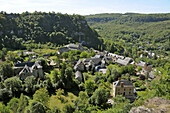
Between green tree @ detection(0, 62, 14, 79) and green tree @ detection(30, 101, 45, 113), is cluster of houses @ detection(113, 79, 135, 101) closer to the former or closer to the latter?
green tree @ detection(30, 101, 45, 113)

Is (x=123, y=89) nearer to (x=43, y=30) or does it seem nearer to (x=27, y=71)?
(x=27, y=71)

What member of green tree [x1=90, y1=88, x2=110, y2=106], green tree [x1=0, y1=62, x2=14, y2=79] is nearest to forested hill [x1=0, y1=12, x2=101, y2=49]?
green tree [x1=0, y1=62, x2=14, y2=79]

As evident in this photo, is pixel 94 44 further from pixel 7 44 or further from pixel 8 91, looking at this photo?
pixel 8 91

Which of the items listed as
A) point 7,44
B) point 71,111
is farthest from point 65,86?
point 7,44

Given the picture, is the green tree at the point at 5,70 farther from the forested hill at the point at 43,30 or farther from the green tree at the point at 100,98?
the forested hill at the point at 43,30

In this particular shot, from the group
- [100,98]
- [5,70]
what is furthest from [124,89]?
[5,70]

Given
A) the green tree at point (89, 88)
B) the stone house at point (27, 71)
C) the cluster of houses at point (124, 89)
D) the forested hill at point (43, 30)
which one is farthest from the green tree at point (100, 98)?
the forested hill at point (43, 30)
